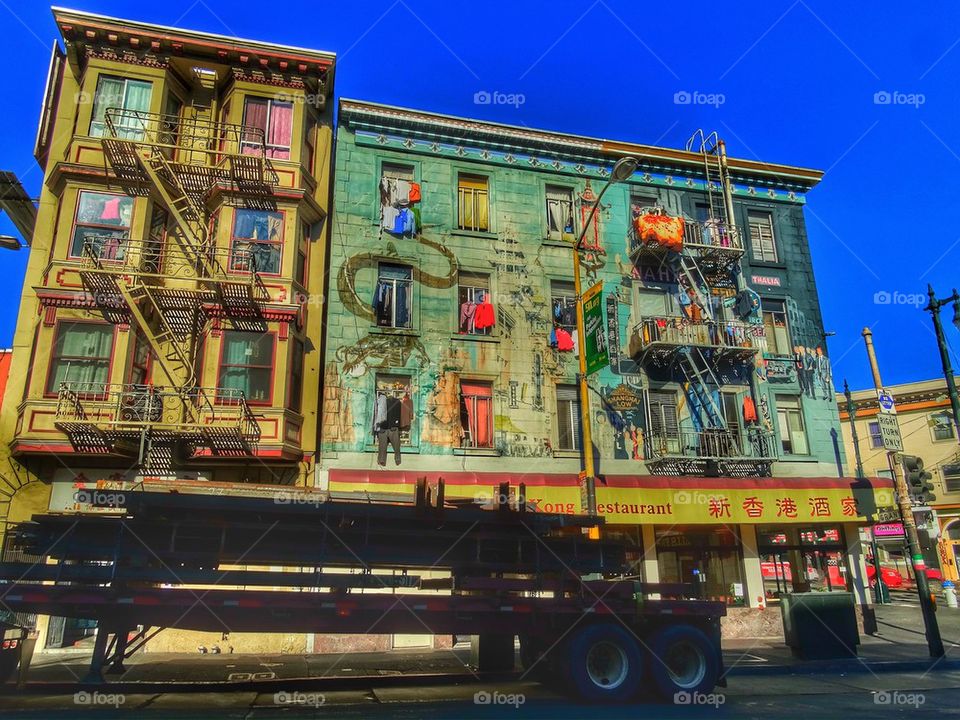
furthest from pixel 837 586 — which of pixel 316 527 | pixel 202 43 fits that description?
pixel 202 43

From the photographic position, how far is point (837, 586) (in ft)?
71.3

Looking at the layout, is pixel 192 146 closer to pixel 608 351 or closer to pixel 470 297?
pixel 470 297

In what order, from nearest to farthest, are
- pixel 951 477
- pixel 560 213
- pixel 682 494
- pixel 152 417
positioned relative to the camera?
1. pixel 152 417
2. pixel 682 494
3. pixel 560 213
4. pixel 951 477

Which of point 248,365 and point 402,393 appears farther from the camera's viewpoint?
point 402,393

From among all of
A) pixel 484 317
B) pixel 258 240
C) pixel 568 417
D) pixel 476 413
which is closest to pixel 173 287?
pixel 258 240

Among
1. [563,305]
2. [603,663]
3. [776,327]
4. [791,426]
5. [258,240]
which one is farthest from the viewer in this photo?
[776,327]

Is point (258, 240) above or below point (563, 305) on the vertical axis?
above

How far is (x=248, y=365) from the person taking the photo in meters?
18.8

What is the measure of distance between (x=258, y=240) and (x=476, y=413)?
8.50 meters

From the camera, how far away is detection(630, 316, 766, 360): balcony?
2175 cm

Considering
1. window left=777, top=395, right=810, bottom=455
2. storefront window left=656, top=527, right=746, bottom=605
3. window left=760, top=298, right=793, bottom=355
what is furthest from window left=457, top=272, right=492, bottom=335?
window left=777, top=395, right=810, bottom=455

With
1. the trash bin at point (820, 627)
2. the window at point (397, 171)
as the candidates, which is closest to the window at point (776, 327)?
the trash bin at point (820, 627)

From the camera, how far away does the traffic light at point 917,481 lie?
1625 cm

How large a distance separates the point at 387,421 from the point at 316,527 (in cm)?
991
